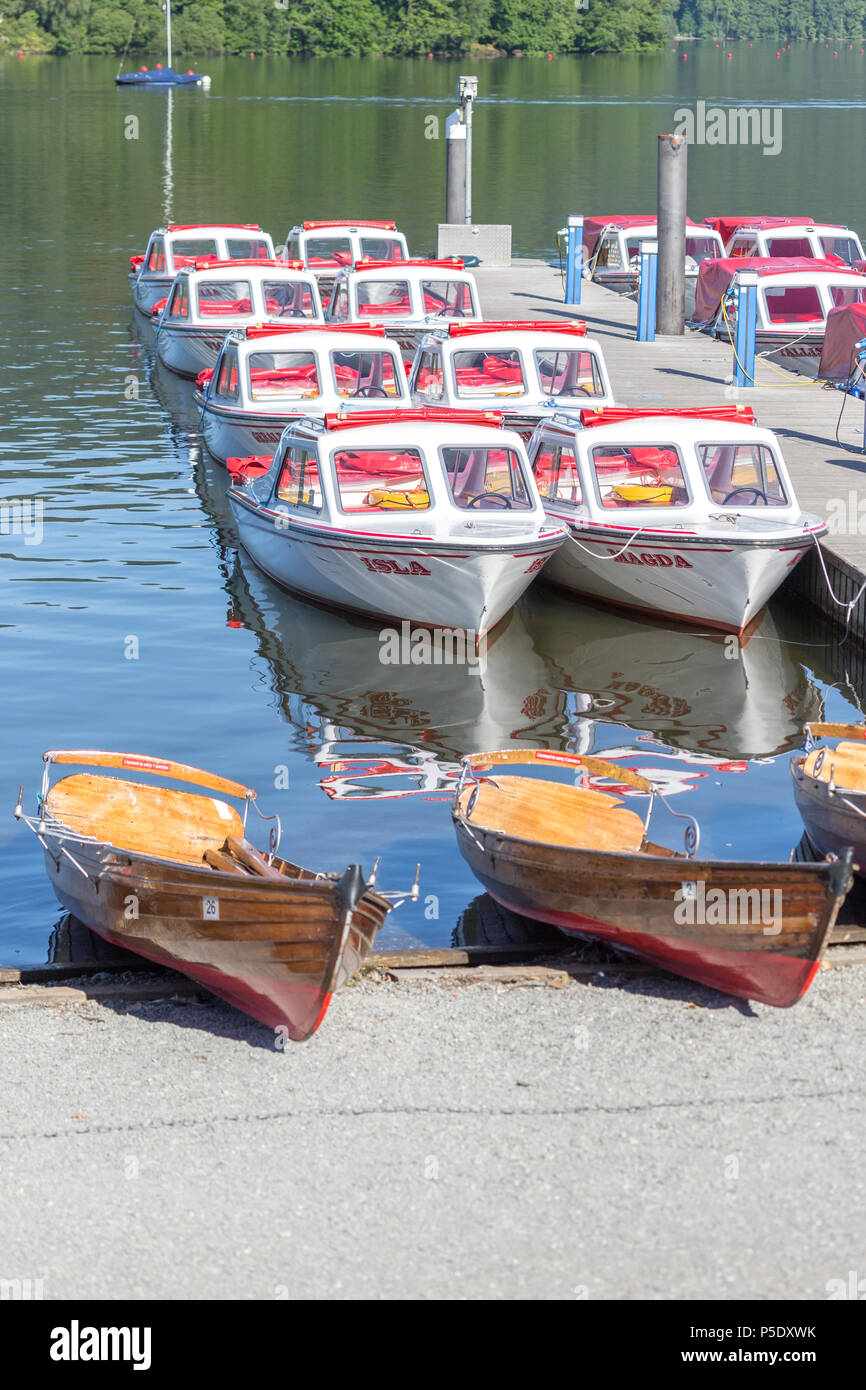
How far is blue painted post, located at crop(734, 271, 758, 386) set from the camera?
26.8 meters

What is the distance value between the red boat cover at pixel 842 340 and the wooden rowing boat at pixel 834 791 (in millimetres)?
16720

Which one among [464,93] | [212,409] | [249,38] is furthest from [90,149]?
[249,38]

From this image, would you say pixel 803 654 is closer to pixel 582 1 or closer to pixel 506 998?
pixel 506 998

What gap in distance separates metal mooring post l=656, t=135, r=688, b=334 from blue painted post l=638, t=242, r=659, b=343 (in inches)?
5.0

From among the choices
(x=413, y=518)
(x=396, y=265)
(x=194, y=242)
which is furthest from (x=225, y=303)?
(x=413, y=518)

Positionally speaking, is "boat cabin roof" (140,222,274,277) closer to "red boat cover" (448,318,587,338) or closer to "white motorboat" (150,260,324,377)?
"white motorboat" (150,260,324,377)

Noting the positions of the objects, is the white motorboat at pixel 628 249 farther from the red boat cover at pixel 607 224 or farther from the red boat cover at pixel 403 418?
the red boat cover at pixel 403 418

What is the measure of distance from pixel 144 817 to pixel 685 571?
796 centimetres

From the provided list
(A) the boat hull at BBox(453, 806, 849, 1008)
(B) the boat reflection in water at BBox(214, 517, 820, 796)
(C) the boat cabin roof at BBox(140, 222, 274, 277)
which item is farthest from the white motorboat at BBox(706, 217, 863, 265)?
(A) the boat hull at BBox(453, 806, 849, 1008)

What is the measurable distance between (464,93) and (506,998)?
3620cm

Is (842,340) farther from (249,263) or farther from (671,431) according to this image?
(671,431)

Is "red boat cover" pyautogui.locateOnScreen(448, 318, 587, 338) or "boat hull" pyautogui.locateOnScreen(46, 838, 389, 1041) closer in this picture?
"boat hull" pyautogui.locateOnScreen(46, 838, 389, 1041)

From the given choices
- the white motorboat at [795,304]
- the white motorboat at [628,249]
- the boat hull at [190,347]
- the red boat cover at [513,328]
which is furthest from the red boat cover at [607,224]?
the red boat cover at [513,328]

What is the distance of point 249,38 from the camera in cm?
15300
